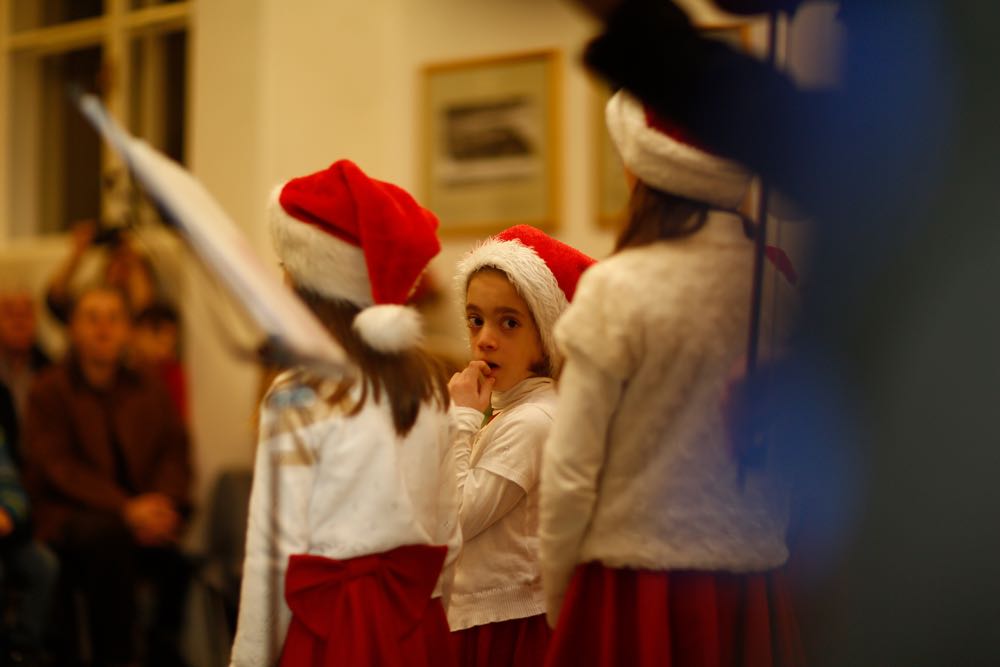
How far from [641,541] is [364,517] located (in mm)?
402

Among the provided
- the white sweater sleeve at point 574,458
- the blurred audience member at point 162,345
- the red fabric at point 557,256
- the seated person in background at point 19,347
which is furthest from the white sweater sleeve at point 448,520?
the seated person in background at point 19,347

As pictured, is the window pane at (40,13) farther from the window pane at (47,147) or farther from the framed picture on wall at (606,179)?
the framed picture on wall at (606,179)

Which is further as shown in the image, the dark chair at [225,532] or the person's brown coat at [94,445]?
the dark chair at [225,532]

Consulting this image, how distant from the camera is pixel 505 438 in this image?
5.84ft

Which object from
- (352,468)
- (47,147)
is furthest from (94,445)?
(47,147)

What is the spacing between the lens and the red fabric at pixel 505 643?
177 cm

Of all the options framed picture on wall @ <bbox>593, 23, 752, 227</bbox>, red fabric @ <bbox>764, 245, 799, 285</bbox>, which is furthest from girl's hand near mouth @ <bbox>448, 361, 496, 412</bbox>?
framed picture on wall @ <bbox>593, 23, 752, 227</bbox>

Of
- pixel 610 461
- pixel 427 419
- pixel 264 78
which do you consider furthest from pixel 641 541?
pixel 264 78

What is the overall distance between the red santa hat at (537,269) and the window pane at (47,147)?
3.71 meters

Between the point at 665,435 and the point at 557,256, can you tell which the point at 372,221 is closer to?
the point at 557,256

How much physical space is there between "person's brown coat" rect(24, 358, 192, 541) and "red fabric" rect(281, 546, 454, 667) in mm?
1874

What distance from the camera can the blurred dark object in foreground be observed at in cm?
135

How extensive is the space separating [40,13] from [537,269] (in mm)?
4293

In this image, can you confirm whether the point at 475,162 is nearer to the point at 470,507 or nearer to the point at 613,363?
the point at 470,507
